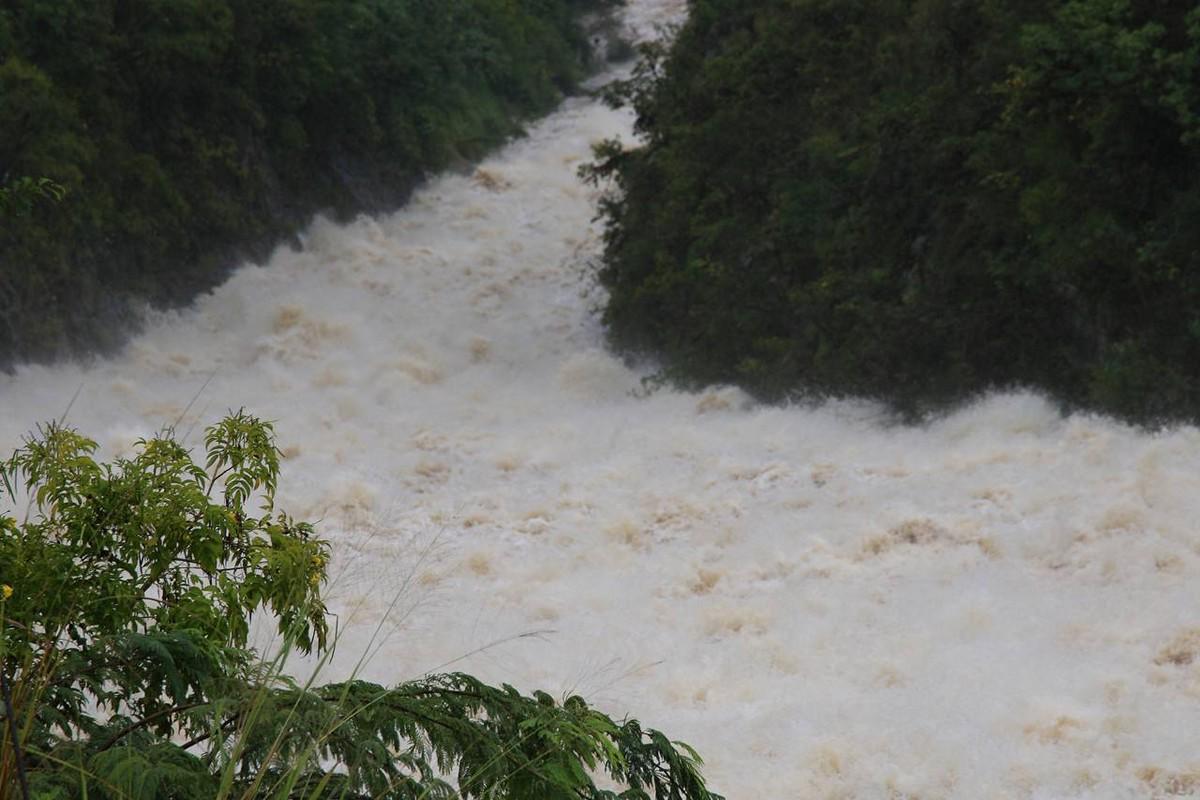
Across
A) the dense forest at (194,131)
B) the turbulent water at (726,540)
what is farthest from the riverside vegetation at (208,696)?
the dense forest at (194,131)

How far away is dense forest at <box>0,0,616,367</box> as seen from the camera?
18.6 m

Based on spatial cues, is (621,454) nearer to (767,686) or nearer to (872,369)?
(872,369)

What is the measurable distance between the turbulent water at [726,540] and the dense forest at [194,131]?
0.90m

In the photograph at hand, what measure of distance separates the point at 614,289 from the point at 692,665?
1048cm

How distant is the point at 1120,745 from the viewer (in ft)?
28.7

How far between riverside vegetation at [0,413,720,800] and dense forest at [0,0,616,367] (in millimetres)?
14448

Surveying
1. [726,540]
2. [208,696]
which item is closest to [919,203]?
[726,540]

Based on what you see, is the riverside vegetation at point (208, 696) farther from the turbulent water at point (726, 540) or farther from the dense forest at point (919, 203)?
the dense forest at point (919, 203)

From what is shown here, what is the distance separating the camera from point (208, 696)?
3.81m

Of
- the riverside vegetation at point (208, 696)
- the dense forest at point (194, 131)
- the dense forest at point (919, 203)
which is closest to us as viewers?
the riverside vegetation at point (208, 696)

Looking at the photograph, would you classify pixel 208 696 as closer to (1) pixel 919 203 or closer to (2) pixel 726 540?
(2) pixel 726 540

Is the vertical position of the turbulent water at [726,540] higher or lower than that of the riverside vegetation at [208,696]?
lower

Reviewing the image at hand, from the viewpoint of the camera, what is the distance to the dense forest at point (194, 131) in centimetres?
1864

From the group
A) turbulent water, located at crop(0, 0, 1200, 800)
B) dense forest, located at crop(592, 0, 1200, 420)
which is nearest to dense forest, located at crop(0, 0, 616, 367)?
turbulent water, located at crop(0, 0, 1200, 800)
